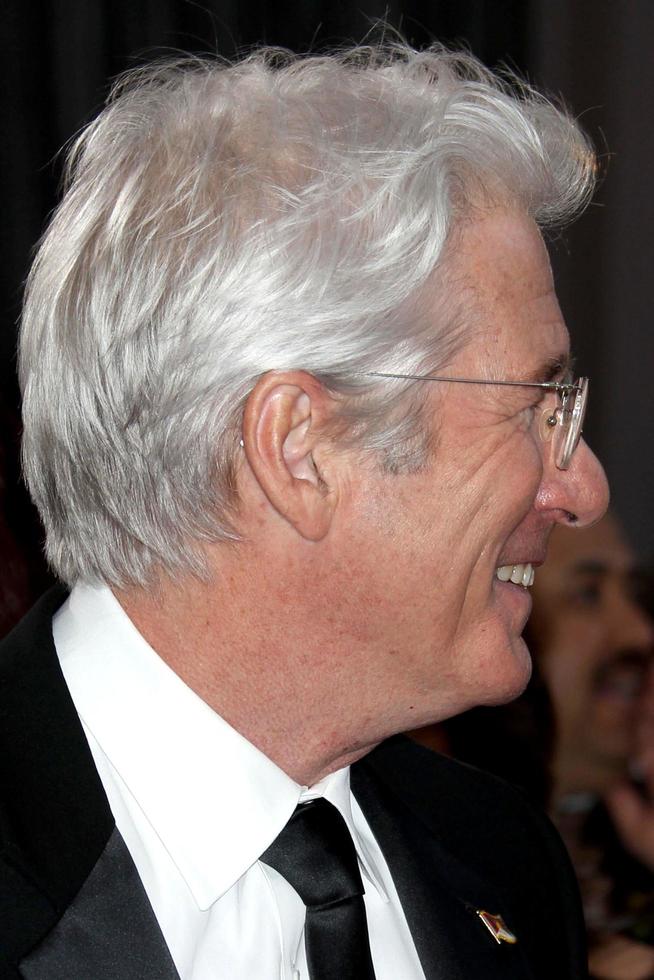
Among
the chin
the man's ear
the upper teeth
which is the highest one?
the man's ear

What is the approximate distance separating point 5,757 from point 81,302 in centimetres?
48

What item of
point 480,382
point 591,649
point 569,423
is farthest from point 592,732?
point 480,382

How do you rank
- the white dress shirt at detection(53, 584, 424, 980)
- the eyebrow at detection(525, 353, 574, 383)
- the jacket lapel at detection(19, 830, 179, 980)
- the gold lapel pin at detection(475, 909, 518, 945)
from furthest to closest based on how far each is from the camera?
the gold lapel pin at detection(475, 909, 518, 945) < the eyebrow at detection(525, 353, 574, 383) < the white dress shirt at detection(53, 584, 424, 980) < the jacket lapel at detection(19, 830, 179, 980)

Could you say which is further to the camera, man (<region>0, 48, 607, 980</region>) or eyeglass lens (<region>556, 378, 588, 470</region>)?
eyeglass lens (<region>556, 378, 588, 470</region>)

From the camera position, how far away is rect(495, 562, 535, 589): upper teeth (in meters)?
1.37

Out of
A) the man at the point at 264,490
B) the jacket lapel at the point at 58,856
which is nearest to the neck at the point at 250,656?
the man at the point at 264,490

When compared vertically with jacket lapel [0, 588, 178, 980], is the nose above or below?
above

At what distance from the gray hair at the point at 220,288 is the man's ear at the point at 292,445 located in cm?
2

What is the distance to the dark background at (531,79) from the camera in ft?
8.43

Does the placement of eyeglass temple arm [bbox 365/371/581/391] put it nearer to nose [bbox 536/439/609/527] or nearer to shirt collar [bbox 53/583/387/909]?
nose [bbox 536/439/609/527]

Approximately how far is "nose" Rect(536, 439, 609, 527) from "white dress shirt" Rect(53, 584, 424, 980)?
1.42 ft

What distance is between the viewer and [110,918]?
1112 mm

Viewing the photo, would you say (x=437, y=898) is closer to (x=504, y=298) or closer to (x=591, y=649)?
(x=504, y=298)

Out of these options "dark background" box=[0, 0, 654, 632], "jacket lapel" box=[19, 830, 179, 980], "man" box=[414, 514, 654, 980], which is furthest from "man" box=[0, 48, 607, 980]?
"man" box=[414, 514, 654, 980]
